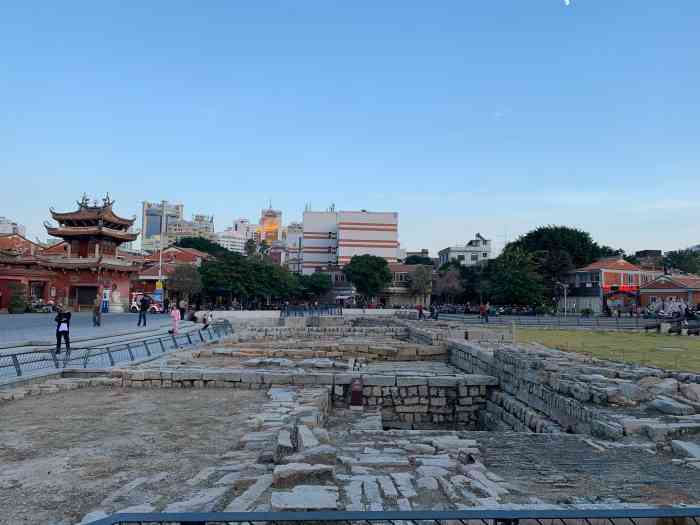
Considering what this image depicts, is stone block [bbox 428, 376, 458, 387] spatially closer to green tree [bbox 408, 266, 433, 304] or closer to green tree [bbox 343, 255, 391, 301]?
green tree [bbox 343, 255, 391, 301]

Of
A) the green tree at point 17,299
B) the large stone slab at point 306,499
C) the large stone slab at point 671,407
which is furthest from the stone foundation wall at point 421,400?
the green tree at point 17,299

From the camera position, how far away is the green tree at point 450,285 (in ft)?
201

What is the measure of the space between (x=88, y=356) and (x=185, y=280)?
107ft

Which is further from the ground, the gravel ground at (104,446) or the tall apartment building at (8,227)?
the tall apartment building at (8,227)

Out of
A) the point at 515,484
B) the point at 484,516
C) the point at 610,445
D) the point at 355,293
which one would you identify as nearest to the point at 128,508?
the point at 484,516

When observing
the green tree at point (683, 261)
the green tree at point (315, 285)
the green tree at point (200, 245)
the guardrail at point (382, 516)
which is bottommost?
the guardrail at point (382, 516)

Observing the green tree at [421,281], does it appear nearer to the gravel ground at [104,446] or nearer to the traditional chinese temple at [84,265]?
the traditional chinese temple at [84,265]

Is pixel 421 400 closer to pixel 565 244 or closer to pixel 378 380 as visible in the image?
pixel 378 380

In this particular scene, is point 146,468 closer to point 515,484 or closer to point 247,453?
point 247,453

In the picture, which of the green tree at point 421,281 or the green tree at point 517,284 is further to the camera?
the green tree at point 421,281

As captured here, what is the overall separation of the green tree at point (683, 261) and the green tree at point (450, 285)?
30772 mm

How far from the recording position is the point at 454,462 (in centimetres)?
537

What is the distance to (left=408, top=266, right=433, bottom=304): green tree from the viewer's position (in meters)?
63.1

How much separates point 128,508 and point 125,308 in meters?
41.5
